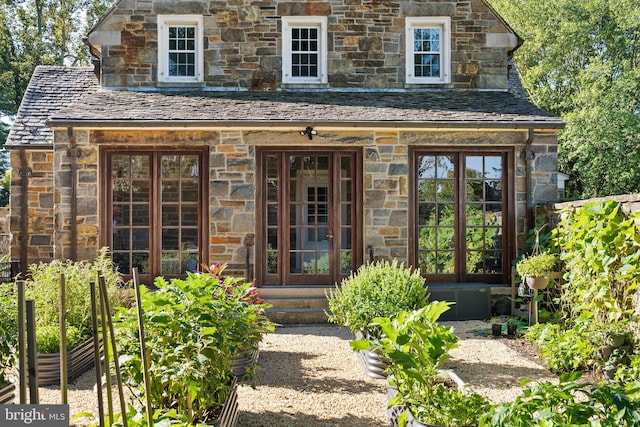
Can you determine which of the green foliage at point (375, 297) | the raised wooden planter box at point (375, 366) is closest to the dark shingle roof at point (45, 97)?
the green foliage at point (375, 297)

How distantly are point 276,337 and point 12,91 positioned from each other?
19.4m

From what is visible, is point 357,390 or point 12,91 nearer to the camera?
point 357,390

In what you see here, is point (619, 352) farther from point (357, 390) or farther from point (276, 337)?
point (276, 337)

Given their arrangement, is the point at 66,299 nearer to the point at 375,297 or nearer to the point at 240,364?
the point at 240,364

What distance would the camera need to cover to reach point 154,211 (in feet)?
29.8

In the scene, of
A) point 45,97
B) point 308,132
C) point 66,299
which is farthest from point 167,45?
point 66,299

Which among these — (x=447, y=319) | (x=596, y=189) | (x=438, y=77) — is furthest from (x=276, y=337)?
(x=596, y=189)

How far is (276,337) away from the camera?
787cm

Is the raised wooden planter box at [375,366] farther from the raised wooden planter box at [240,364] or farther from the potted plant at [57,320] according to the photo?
the potted plant at [57,320]

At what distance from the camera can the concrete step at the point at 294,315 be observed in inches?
344

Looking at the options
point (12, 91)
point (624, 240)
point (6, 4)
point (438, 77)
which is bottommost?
point (624, 240)

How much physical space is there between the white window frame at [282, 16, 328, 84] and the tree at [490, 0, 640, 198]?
11429 mm

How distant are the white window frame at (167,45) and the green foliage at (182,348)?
716cm

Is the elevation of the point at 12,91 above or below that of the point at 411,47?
above
